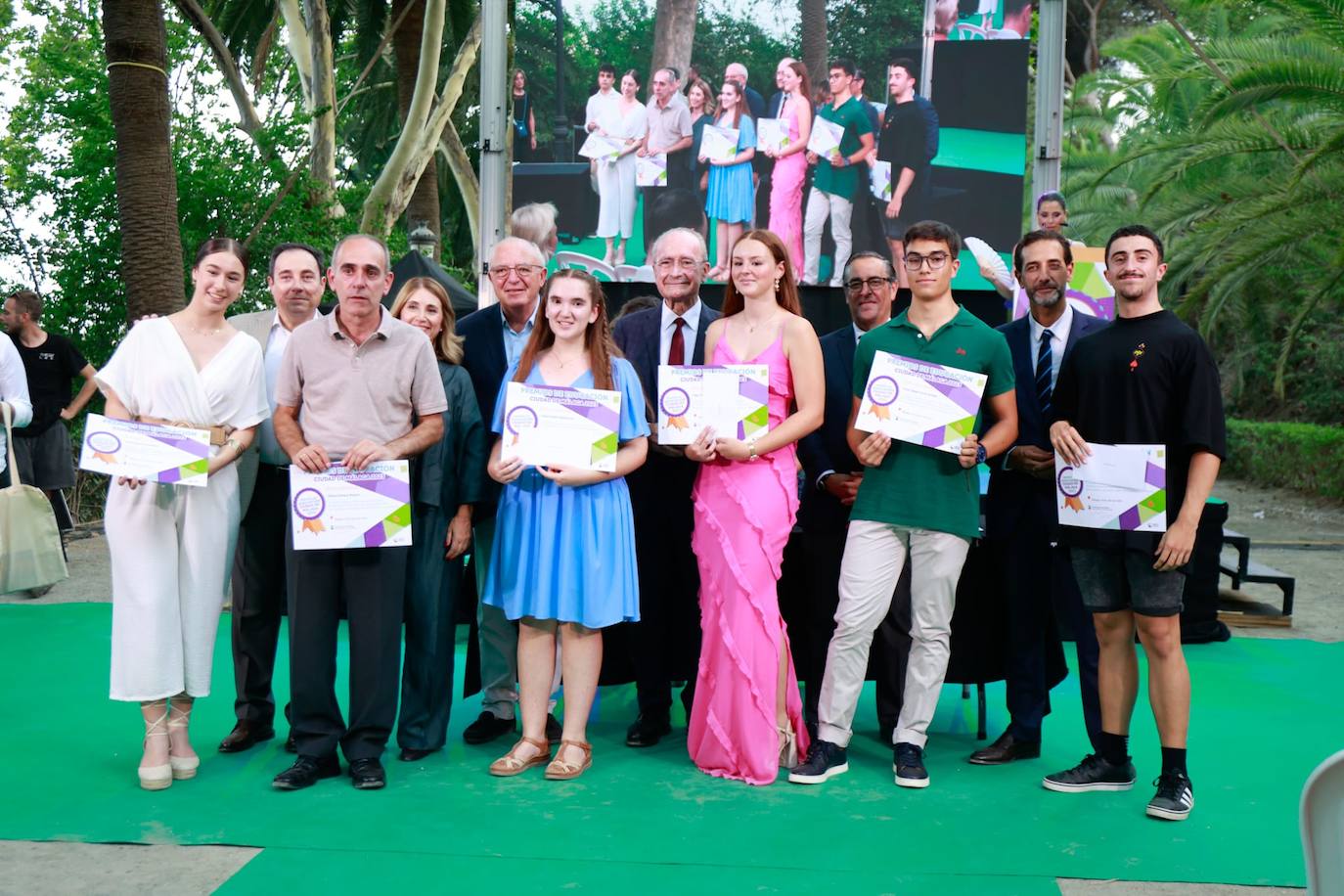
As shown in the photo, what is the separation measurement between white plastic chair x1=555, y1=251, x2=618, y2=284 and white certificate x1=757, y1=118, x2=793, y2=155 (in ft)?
3.95

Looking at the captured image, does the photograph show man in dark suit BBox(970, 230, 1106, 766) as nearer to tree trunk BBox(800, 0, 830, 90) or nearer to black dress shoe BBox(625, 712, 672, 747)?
black dress shoe BBox(625, 712, 672, 747)

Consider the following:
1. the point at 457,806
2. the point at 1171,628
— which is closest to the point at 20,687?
the point at 457,806

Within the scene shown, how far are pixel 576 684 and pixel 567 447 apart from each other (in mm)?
970

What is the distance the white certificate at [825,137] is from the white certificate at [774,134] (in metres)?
0.15

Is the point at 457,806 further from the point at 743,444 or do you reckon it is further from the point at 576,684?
the point at 743,444

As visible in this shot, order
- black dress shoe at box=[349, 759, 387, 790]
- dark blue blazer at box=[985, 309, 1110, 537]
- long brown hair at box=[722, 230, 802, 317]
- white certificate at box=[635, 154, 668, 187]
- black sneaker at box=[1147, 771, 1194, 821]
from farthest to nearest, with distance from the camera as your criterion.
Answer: white certificate at box=[635, 154, 668, 187] < dark blue blazer at box=[985, 309, 1110, 537] < long brown hair at box=[722, 230, 802, 317] < black dress shoe at box=[349, 759, 387, 790] < black sneaker at box=[1147, 771, 1194, 821]

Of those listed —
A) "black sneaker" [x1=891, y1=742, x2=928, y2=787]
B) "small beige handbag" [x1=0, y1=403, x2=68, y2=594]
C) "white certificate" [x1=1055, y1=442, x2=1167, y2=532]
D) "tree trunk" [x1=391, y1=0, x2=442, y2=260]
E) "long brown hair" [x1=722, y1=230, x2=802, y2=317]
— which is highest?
"tree trunk" [x1=391, y1=0, x2=442, y2=260]

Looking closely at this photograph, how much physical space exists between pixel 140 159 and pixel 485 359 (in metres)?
6.49

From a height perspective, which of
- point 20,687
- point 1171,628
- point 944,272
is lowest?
point 20,687

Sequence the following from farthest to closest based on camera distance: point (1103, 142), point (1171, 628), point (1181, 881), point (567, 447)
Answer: point (1103, 142) < point (567, 447) < point (1171, 628) < point (1181, 881)

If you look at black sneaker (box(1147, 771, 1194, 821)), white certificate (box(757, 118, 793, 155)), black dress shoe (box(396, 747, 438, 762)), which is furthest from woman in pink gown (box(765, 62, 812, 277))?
black sneaker (box(1147, 771, 1194, 821))

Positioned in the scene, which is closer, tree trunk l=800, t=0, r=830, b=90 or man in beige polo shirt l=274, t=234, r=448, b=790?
man in beige polo shirt l=274, t=234, r=448, b=790

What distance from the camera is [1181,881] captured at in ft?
13.3

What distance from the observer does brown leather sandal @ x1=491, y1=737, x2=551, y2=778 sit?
507 cm
